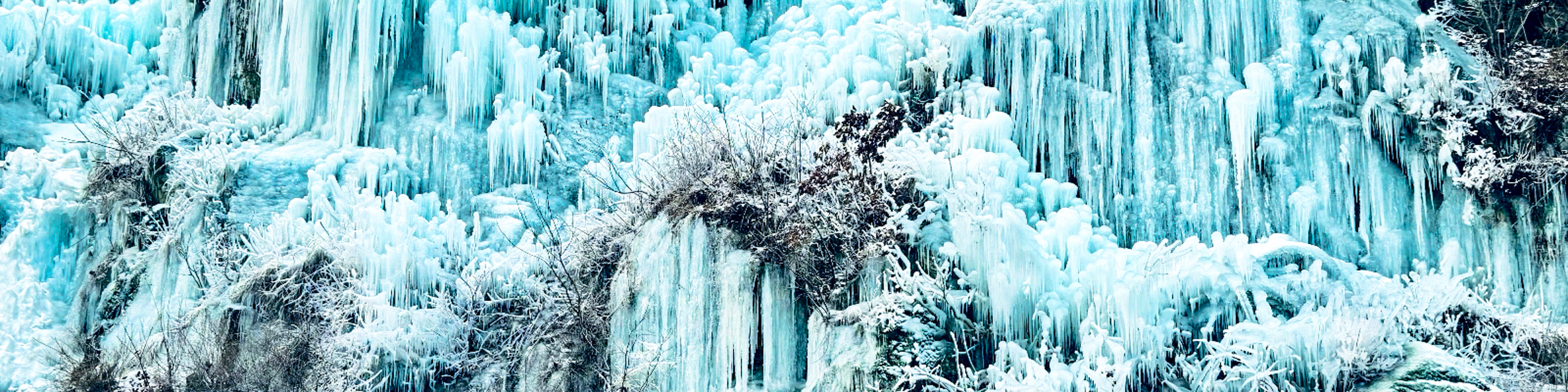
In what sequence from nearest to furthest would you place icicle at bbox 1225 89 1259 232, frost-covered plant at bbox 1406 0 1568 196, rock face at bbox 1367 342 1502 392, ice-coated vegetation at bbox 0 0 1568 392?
rock face at bbox 1367 342 1502 392 < ice-coated vegetation at bbox 0 0 1568 392 < frost-covered plant at bbox 1406 0 1568 196 < icicle at bbox 1225 89 1259 232

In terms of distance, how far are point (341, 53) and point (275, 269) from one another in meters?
2.21

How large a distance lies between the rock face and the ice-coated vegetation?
1.1 inches

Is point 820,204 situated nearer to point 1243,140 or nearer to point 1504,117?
point 1243,140

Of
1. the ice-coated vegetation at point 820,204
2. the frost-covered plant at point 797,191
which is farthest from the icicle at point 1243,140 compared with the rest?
the frost-covered plant at point 797,191

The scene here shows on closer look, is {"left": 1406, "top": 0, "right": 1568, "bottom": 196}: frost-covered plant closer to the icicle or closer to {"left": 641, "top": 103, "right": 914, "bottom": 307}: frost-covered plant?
the icicle

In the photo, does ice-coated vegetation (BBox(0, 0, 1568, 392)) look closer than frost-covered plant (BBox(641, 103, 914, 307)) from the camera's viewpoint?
Yes

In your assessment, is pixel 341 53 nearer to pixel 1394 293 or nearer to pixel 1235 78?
pixel 1235 78

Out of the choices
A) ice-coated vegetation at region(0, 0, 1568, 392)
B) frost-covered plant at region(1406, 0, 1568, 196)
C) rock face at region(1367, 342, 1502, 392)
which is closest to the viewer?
rock face at region(1367, 342, 1502, 392)

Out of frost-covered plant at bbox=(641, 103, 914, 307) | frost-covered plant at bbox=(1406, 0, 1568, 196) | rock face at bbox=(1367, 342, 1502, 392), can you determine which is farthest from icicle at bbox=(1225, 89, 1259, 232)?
frost-covered plant at bbox=(641, 103, 914, 307)

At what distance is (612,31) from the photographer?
1295cm

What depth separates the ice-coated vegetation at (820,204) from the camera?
9.82 m

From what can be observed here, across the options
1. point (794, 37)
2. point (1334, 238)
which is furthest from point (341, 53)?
point (1334, 238)

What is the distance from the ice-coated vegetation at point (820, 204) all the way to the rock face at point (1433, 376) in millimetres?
27

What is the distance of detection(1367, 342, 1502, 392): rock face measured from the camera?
907 cm
